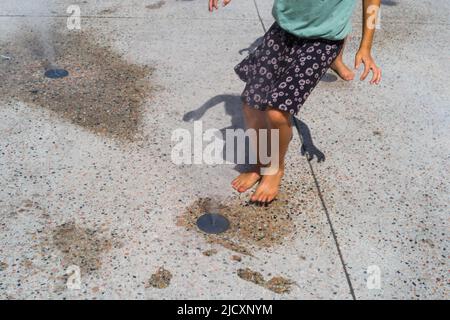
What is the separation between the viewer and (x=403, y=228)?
2820 millimetres

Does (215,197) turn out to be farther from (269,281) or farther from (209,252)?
(269,281)

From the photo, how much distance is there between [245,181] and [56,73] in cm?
190

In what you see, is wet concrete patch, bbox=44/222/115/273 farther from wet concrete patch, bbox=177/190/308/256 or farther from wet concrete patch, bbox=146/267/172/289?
wet concrete patch, bbox=177/190/308/256

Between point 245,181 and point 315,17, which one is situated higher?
point 315,17

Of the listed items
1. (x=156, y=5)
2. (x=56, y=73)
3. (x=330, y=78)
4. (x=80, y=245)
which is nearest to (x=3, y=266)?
(x=80, y=245)

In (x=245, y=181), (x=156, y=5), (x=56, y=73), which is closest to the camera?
(x=245, y=181)

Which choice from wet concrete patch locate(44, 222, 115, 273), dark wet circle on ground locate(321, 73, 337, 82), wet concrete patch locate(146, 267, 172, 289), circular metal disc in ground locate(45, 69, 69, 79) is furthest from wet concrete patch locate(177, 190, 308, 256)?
circular metal disc in ground locate(45, 69, 69, 79)

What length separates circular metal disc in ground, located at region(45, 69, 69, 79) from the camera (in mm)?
4051

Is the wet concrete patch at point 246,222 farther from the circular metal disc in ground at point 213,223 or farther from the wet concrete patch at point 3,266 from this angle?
the wet concrete patch at point 3,266

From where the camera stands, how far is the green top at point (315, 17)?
2594mm

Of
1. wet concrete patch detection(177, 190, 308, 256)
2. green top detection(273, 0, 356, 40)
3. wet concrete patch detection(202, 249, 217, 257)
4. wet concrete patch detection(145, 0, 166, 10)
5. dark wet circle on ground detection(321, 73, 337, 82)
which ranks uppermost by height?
green top detection(273, 0, 356, 40)

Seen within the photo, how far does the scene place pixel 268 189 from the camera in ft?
9.68

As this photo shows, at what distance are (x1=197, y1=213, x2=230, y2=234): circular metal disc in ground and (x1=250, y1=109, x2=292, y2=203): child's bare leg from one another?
0.77 feet

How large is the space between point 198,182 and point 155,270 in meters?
0.73
